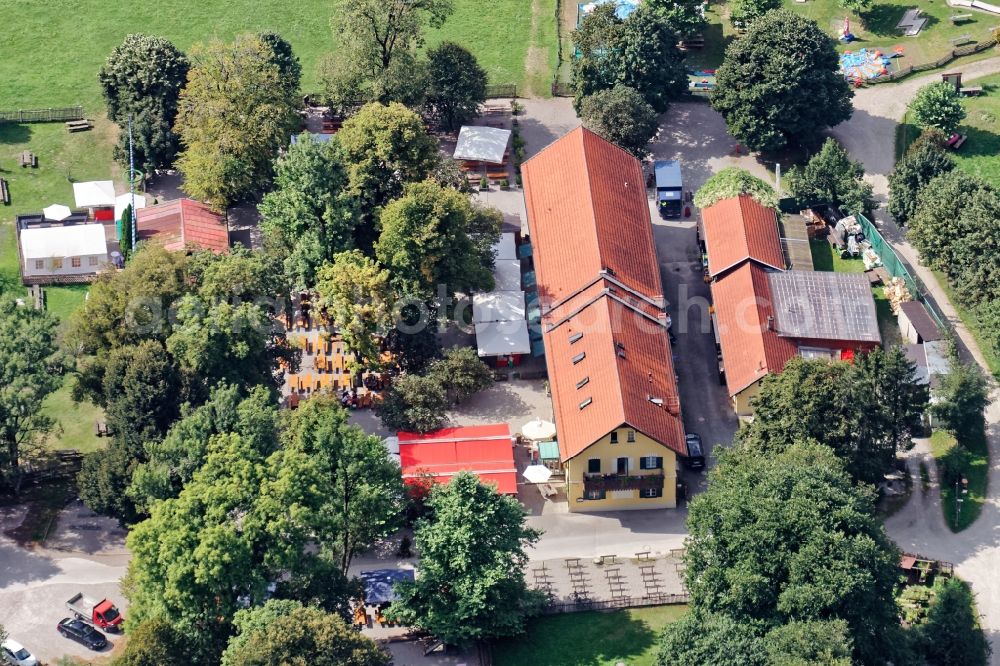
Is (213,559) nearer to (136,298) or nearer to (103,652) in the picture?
(103,652)

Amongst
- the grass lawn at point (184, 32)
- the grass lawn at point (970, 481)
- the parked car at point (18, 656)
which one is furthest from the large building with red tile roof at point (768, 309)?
the parked car at point (18, 656)

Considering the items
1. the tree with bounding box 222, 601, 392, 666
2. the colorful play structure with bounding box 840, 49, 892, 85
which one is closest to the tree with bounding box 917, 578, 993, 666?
the tree with bounding box 222, 601, 392, 666

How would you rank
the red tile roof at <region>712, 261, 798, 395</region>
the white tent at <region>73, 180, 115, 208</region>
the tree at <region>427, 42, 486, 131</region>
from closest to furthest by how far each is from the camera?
the red tile roof at <region>712, 261, 798, 395</region> < the white tent at <region>73, 180, 115, 208</region> < the tree at <region>427, 42, 486, 131</region>

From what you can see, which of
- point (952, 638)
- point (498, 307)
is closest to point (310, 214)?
point (498, 307)

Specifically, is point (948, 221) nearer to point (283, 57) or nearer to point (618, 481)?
point (618, 481)

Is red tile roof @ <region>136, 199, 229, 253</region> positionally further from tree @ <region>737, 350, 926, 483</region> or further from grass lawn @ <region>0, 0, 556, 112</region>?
tree @ <region>737, 350, 926, 483</region>

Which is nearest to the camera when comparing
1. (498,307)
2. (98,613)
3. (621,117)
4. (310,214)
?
(98,613)

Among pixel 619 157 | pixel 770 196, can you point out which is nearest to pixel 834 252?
pixel 770 196
